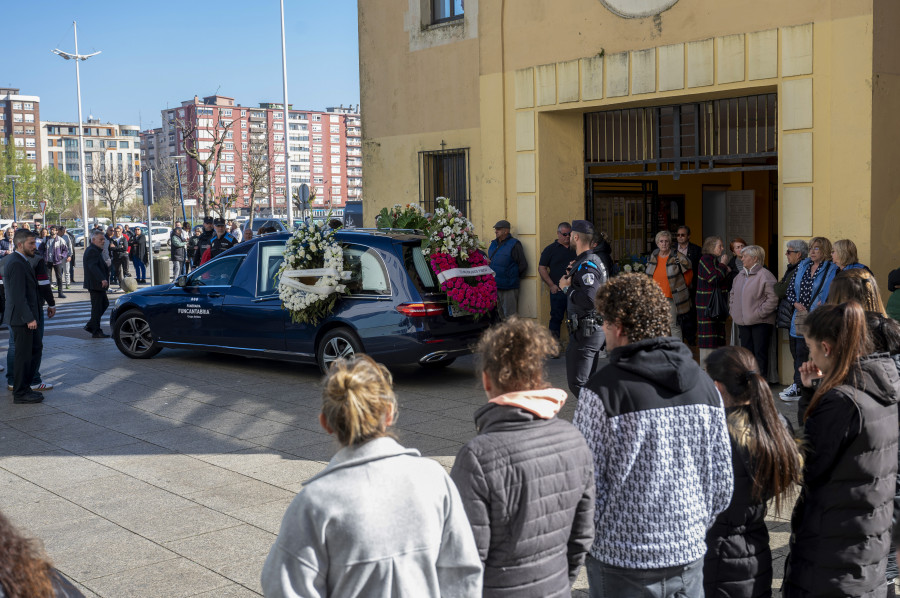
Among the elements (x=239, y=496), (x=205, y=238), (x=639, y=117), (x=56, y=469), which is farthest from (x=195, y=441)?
(x=205, y=238)

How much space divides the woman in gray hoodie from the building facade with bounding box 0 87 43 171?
176m

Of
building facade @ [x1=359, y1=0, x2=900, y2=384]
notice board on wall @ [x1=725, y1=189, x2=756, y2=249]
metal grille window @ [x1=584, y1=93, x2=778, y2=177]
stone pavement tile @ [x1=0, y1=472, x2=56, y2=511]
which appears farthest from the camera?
notice board on wall @ [x1=725, y1=189, x2=756, y2=249]

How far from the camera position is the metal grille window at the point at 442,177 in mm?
14078

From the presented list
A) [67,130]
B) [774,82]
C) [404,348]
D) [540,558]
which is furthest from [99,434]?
[67,130]

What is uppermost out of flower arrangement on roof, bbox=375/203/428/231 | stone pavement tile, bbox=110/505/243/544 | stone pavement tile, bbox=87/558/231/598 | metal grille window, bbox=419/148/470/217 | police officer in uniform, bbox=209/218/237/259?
metal grille window, bbox=419/148/470/217

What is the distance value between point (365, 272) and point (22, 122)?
566 feet

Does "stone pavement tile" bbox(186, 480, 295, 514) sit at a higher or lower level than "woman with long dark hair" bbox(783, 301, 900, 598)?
lower

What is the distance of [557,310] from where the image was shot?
12.4 meters

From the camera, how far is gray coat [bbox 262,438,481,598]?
2408 mm

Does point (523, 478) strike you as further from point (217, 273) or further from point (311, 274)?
point (217, 273)

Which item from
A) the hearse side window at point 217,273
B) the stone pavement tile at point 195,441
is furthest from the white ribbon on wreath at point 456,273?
the stone pavement tile at point 195,441

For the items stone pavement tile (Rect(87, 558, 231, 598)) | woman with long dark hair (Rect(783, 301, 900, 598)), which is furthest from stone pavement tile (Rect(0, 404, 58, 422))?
woman with long dark hair (Rect(783, 301, 900, 598))

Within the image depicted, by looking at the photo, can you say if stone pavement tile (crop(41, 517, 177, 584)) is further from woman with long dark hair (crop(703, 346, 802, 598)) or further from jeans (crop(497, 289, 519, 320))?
jeans (crop(497, 289, 519, 320))

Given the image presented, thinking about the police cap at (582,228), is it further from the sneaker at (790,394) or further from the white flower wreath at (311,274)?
the white flower wreath at (311,274)
